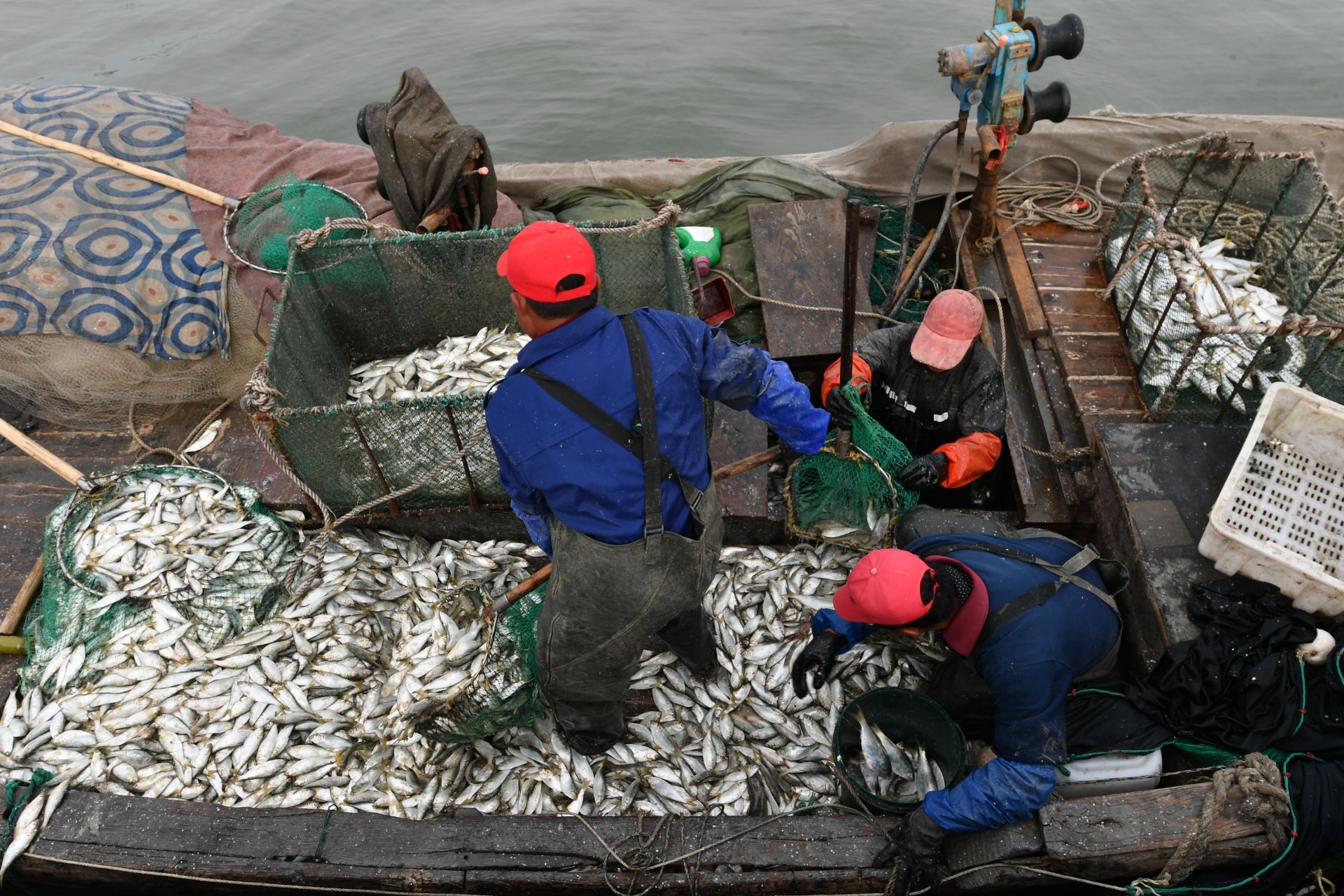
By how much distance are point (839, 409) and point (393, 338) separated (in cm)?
310

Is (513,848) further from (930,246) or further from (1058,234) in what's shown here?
(1058,234)

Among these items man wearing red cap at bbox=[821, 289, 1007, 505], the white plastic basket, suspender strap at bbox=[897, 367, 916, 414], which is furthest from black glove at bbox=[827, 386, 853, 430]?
the white plastic basket

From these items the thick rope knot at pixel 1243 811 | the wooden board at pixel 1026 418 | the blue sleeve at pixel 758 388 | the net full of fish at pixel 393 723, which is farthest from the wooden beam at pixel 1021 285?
the thick rope knot at pixel 1243 811

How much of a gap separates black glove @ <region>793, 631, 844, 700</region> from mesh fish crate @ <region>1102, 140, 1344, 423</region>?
2.40 metres

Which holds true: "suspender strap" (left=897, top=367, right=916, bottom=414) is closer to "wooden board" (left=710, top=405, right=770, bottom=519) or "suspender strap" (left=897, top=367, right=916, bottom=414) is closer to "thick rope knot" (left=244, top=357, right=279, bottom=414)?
"wooden board" (left=710, top=405, right=770, bottom=519)

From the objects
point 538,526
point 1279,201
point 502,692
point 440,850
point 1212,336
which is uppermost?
point 1279,201

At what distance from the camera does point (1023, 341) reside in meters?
5.36

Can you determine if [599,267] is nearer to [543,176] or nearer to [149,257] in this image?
[543,176]

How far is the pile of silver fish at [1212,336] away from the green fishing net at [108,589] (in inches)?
202

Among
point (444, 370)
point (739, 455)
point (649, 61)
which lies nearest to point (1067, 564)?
point (739, 455)

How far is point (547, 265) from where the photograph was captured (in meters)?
2.93

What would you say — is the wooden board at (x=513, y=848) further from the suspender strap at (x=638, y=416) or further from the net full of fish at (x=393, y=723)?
the suspender strap at (x=638, y=416)

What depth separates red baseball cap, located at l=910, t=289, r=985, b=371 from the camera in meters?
4.38

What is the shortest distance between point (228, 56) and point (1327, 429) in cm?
1514
